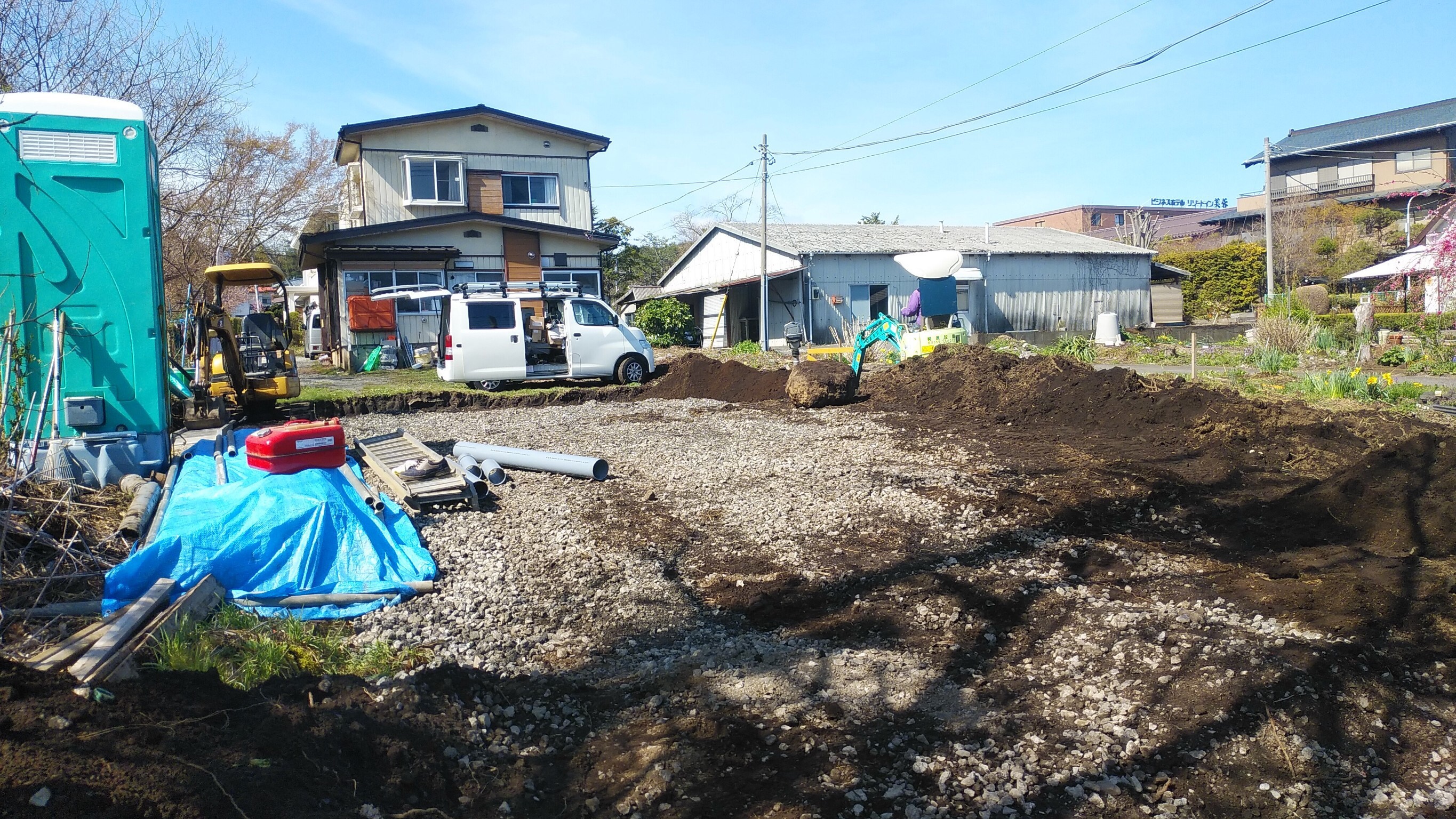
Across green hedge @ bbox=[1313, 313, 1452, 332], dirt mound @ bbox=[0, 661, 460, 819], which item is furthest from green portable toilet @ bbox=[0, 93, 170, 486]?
green hedge @ bbox=[1313, 313, 1452, 332]

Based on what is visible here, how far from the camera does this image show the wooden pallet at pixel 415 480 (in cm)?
731

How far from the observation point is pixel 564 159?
28031 millimetres

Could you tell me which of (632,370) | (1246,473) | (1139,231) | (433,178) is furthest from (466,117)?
(1139,231)

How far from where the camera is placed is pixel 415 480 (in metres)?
7.72

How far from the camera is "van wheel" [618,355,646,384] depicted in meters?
17.6

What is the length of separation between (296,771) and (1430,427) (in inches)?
406

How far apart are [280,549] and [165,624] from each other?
3.53 ft

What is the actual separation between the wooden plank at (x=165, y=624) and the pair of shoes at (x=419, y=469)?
2.56m

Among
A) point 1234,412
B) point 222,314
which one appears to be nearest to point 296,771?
point 1234,412

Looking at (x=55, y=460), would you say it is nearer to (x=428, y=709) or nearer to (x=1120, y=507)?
(x=428, y=709)

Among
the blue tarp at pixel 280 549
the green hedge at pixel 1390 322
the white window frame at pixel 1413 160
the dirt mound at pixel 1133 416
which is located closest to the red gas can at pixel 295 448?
the blue tarp at pixel 280 549

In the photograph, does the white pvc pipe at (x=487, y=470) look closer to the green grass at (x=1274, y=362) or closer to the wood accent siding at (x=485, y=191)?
the green grass at (x=1274, y=362)

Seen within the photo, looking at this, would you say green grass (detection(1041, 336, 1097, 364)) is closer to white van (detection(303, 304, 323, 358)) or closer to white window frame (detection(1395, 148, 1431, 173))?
white van (detection(303, 304, 323, 358))

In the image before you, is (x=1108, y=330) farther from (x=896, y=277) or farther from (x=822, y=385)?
(x=822, y=385)
